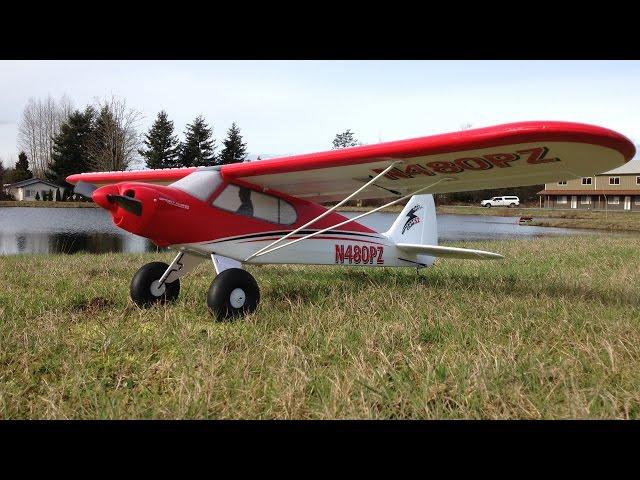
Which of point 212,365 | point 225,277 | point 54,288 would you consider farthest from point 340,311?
point 54,288

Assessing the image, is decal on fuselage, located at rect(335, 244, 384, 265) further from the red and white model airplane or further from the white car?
the white car

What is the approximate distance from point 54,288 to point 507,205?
206 feet

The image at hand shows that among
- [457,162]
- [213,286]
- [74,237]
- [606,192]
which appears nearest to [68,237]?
[74,237]

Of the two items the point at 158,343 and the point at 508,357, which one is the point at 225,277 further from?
the point at 508,357

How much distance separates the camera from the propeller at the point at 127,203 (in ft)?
15.0

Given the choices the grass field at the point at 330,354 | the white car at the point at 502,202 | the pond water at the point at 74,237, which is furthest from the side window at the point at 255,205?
the white car at the point at 502,202

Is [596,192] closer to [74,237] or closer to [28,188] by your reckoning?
[74,237]

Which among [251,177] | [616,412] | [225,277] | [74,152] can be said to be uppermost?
[74,152]

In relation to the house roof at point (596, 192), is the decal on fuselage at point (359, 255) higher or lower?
lower

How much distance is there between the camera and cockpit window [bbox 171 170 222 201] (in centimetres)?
524

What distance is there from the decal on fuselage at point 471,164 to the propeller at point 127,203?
107 inches

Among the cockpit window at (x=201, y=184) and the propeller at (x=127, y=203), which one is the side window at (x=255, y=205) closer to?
the cockpit window at (x=201, y=184)

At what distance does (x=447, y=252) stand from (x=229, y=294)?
3723 mm

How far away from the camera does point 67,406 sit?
2.68m
